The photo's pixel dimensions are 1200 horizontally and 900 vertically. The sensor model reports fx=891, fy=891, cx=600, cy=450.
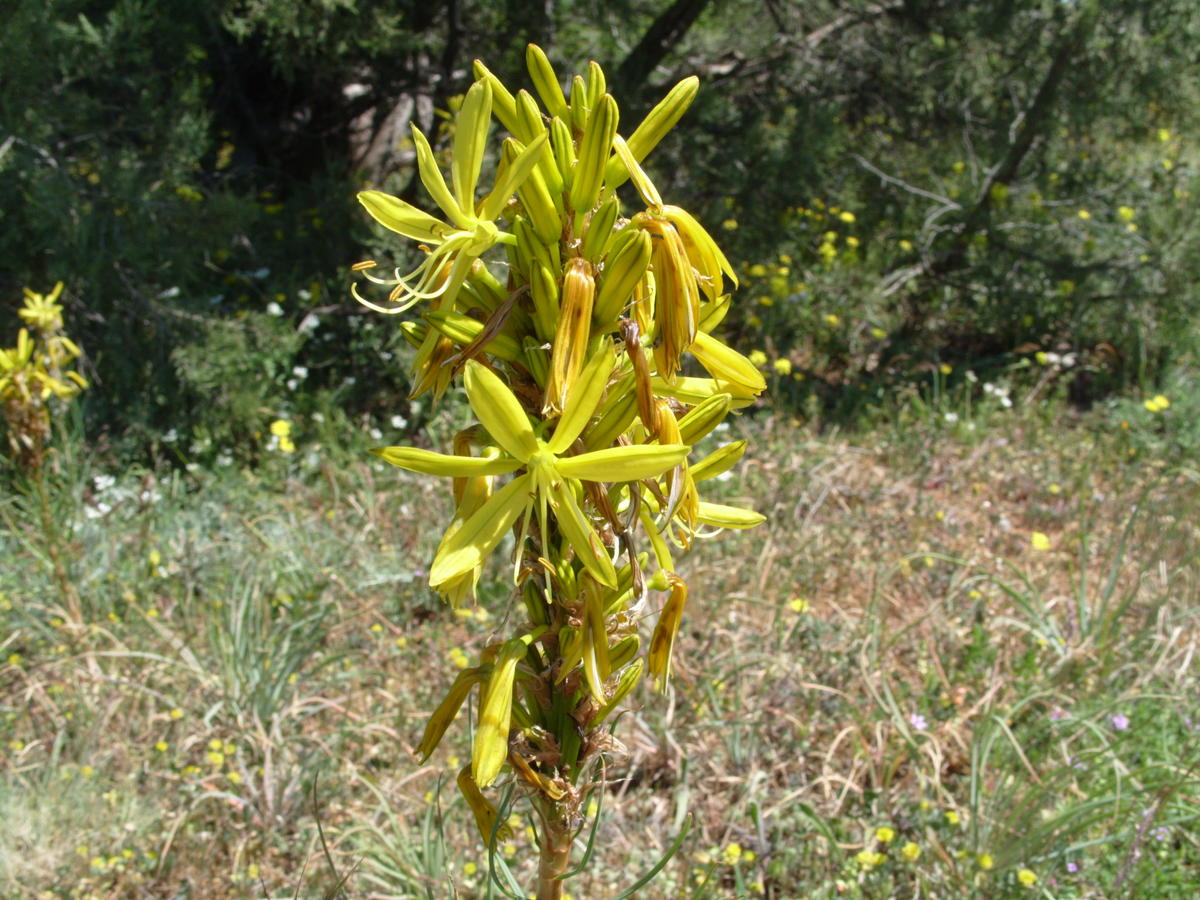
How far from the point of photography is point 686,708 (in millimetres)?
3010

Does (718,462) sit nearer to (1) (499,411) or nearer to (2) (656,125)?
(1) (499,411)

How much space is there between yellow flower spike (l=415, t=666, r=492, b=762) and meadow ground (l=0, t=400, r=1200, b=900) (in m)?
0.25

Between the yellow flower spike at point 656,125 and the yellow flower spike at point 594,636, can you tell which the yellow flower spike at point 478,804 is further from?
the yellow flower spike at point 656,125

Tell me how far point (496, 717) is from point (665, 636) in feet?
0.97

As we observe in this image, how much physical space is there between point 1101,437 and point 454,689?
5.05 m

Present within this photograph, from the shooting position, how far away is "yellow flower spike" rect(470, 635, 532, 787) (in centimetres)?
116

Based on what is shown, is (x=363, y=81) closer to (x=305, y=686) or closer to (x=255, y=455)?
(x=255, y=455)

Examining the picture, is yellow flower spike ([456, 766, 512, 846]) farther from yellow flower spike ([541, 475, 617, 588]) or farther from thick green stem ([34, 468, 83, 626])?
thick green stem ([34, 468, 83, 626])

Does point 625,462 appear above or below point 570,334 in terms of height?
below

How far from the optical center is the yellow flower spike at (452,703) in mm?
1321

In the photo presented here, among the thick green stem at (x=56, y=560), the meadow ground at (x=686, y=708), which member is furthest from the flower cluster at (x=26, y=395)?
the meadow ground at (x=686, y=708)

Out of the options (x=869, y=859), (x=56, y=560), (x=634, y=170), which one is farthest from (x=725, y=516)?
(x=56, y=560)

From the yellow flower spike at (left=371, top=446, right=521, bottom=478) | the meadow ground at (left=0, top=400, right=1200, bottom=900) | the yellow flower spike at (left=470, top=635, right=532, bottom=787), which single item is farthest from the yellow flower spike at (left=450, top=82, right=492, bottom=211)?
the meadow ground at (left=0, top=400, right=1200, bottom=900)

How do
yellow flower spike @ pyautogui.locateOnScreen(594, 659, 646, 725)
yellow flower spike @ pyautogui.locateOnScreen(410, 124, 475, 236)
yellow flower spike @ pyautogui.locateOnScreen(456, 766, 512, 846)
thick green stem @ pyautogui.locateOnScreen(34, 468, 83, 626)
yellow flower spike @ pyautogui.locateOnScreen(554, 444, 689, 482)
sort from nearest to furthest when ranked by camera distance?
yellow flower spike @ pyautogui.locateOnScreen(554, 444, 689, 482)
yellow flower spike @ pyautogui.locateOnScreen(410, 124, 475, 236)
yellow flower spike @ pyautogui.locateOnScreen(594, 659, 646, 725)
yellow flower spike @ pyautogui.locateOnScreen(456, 766, 512, 846)
thick green stem @ pyautogui.locateOnScreen(34, 468, 83, 626)
